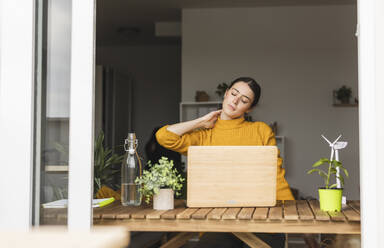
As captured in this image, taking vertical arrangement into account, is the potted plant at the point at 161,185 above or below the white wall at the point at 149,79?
below

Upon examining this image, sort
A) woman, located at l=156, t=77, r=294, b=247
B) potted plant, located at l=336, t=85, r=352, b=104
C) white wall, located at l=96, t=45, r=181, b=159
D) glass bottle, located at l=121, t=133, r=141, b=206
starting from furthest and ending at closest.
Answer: white wall, located at l=96, t=45, r=181, b=159, potted plant, located at l=336, t=85, r=352, b=104, woman, located at l=156, t=77, r=294, b=247, glass bottle, located at l=121, t=133, r=141, b=206

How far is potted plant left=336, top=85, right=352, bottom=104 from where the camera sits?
5484 millimetres

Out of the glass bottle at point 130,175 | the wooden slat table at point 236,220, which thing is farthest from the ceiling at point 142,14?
the wooden slat table at point 236,220

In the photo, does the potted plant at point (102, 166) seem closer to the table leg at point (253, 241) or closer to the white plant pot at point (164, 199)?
the white plant pot at point (164, 199)

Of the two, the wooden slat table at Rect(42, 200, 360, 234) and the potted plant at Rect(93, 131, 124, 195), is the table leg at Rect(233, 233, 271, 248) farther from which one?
the potted plant at Rect(93, 131, 124, 195)

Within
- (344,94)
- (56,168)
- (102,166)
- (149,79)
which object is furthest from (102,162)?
(149,79)

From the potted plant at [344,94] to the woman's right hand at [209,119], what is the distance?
10.3 ft

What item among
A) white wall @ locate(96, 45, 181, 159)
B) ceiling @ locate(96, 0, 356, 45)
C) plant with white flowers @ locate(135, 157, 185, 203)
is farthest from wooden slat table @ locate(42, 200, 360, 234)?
white wall @ locate(96, 45, 181, 159)

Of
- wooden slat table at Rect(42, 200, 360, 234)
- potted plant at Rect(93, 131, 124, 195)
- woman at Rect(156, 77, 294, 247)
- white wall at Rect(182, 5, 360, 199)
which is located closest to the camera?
wooden slat table at Rect(42, 200, 360, 234)

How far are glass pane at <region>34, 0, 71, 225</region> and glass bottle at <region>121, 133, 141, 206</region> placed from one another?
0.36m

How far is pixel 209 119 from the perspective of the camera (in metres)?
2.69

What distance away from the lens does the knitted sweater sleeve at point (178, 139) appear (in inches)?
101

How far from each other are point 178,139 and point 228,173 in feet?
2.13
